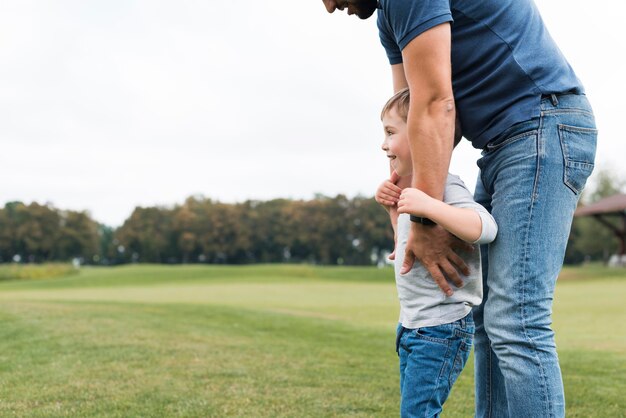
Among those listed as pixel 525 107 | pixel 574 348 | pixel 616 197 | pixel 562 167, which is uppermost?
pixel 616 197

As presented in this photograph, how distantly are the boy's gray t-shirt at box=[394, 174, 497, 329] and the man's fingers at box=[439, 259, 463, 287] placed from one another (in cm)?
5

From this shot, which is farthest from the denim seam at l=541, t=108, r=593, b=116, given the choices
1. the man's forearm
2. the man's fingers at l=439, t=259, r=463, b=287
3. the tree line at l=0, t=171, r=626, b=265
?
the tree line at l=0, t=171, r=626, b=265

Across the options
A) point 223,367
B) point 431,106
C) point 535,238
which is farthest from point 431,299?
point 223,367

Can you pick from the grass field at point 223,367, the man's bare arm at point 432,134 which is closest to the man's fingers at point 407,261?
the man's bare arm at point 432,134

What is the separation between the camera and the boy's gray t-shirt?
218 cm

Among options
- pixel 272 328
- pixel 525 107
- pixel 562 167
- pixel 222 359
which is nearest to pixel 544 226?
pixel 562 167

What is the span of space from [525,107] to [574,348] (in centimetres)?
565

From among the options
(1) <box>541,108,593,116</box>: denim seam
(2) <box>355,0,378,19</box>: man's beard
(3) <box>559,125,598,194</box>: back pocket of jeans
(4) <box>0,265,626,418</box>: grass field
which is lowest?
(4) <box>0,265,626,418</box>: grass field

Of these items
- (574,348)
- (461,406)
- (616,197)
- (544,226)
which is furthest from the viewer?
(616,197)

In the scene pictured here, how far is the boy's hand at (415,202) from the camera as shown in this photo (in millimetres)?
2086

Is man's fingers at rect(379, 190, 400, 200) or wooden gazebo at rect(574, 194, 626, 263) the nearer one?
man's fingers at rect(379, 190, 400, 200)

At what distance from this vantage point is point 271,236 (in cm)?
7306

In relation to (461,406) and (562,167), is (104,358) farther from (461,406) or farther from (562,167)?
(562,167)

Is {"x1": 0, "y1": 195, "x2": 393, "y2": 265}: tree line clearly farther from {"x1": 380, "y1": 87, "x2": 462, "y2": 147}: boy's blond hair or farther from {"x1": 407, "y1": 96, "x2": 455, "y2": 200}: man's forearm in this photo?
{"x1": 407, "y1": 96, "x2": 455, "y2": 200}: man's forearm
